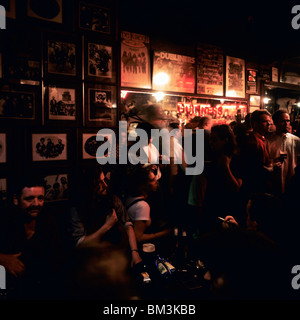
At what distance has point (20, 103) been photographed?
9.93ft

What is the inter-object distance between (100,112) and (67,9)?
1.31 meters

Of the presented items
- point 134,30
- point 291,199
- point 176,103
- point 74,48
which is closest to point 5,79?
point 74,48

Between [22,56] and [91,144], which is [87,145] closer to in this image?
[91,144]

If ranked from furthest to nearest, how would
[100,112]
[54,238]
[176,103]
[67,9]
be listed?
[176,103]
[100,112]
[67,9]
[54,238]

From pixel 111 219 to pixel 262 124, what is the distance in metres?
2.80

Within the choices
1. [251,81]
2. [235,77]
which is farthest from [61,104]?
[251,81]

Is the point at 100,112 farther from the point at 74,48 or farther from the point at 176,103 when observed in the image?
the point at 176,103

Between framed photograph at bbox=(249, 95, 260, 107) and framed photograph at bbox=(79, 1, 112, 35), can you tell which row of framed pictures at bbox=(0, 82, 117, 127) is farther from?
framed photograph at bbox=(249, 95, 260, 107)

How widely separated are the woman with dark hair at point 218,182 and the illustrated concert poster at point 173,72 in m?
1.54

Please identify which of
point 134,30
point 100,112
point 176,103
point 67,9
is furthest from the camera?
point 176,103

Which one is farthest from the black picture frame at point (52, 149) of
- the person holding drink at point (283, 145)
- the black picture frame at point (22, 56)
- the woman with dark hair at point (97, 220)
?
the person holding drink at point (283, 145)

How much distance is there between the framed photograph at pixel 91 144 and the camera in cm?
347

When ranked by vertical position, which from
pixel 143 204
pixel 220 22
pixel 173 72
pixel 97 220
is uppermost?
pixel 220 22

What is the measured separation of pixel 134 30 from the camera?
13.7ft
